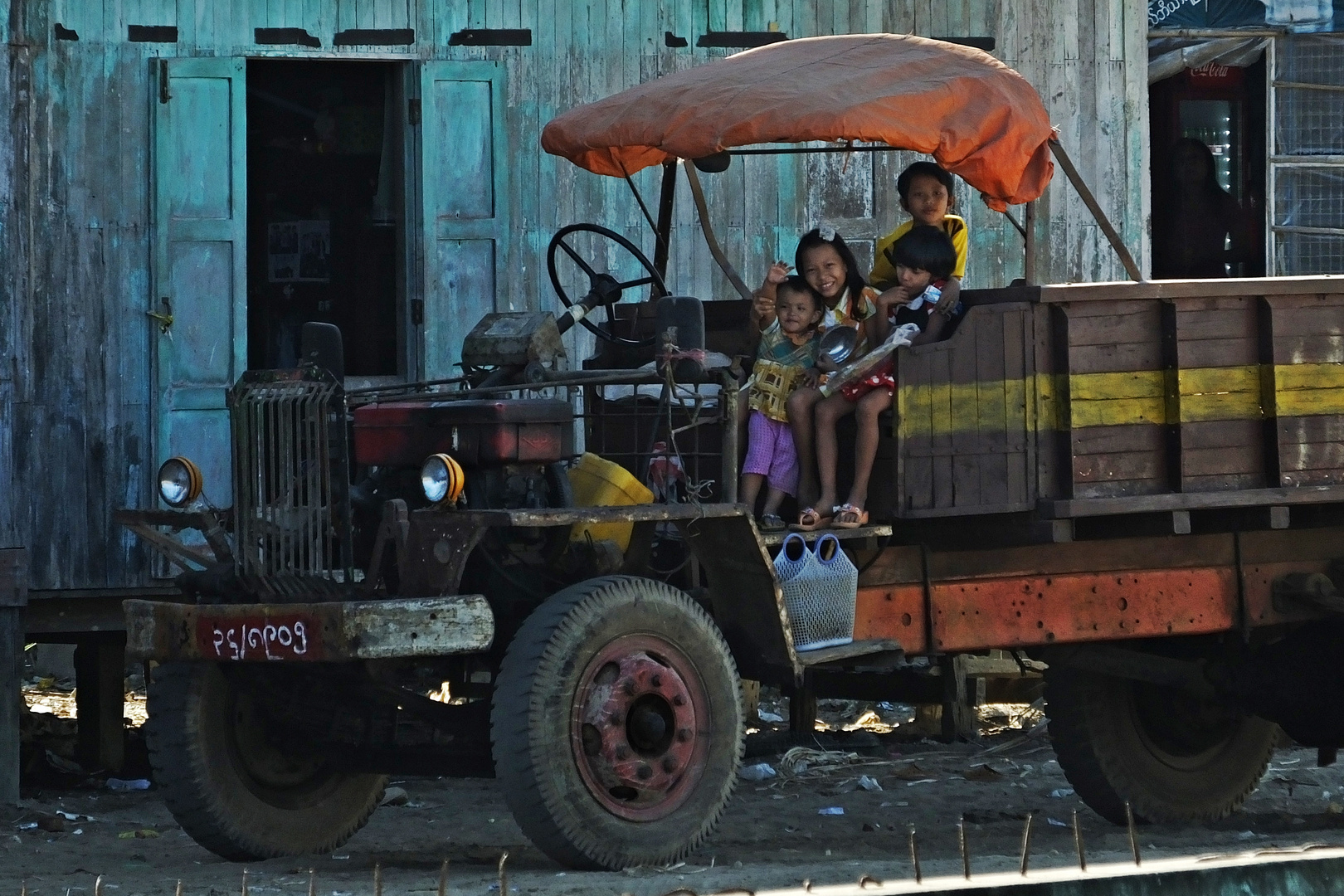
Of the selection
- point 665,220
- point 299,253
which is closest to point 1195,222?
point 299,253

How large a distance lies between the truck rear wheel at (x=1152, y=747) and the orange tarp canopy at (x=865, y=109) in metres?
2.15

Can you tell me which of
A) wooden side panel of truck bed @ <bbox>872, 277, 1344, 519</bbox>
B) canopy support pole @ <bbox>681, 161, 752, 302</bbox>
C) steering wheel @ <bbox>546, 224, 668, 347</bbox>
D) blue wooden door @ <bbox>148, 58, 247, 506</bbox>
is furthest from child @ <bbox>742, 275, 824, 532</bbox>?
blue wooden door @ <bbox>148, 58, 247, 506</bbox>

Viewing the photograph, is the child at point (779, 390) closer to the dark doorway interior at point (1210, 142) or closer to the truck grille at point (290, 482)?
the truck grille at point (290, 482)

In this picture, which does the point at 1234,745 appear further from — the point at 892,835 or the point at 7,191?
the point at 7,191

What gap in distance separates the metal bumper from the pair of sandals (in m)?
1.11

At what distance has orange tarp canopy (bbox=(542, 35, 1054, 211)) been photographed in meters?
6.73

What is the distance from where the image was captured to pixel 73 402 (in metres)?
9.75

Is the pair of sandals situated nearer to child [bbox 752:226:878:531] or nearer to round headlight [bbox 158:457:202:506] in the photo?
child [bbox 752:226:878:531]

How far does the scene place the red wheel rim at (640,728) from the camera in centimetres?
607

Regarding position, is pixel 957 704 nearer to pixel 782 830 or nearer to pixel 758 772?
pixel 758 772

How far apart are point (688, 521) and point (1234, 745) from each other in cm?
310

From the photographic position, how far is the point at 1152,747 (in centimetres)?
826

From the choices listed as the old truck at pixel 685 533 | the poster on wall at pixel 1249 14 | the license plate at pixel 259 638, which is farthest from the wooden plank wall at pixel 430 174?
the license plate at pixel 259 638

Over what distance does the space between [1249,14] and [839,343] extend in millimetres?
6560
